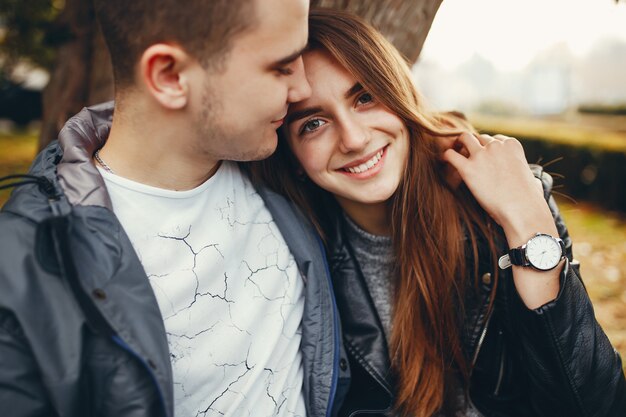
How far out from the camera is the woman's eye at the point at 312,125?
2.29m

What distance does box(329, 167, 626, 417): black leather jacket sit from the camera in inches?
83.0

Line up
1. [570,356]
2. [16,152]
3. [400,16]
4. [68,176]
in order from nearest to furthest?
1. [68,176]
2. [570,356]
3. [400,16]
4. [16,152]

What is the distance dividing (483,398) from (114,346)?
67.0 inches

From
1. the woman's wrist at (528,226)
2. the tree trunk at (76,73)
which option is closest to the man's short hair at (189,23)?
the woman's wrist at (528,226)

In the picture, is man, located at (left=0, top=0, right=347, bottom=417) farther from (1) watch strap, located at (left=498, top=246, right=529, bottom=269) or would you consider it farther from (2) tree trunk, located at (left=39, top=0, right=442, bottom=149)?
(2) tree trunk, located at (left=39, top=0, right=442, bottom=149)

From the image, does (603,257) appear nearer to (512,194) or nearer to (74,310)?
(512,194)

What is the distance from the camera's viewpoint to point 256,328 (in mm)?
2113

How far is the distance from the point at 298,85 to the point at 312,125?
0.88ft

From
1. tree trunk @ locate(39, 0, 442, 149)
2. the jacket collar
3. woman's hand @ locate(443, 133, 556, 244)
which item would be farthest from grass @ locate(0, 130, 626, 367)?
tree trunk @ locate(39, 0, 442, 149)

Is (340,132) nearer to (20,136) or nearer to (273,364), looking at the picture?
(273,364)

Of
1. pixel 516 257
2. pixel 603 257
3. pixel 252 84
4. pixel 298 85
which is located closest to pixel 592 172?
pixel 603 257

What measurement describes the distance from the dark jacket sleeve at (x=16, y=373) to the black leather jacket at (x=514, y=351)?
132 centimetres

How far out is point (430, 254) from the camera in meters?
2.41

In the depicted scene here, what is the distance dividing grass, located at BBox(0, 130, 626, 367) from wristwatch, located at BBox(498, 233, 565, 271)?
166 cm
